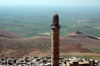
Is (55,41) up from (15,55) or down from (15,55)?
up

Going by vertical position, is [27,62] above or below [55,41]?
below

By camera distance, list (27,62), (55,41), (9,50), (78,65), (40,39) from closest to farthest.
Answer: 1. (55,41)
2. (78,65)
3. (27,62)
4. (9,50)
5. (40,39)

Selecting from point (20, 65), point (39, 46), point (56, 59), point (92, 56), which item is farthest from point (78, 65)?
point (39, 46)

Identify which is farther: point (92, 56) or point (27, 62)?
point (92, 56)

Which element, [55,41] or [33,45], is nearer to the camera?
[55,41]

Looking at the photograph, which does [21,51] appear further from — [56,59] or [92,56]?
[56,59]

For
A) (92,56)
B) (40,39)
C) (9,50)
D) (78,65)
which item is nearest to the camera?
(78,65)

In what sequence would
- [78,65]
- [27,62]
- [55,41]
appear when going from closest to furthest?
[55,41]
[78,65]
[27,62]

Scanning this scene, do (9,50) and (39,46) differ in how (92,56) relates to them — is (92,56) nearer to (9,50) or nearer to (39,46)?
(39,46)

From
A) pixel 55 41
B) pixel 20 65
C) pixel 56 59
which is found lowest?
pixel 20 65

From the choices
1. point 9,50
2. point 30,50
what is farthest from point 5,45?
point 30,50
